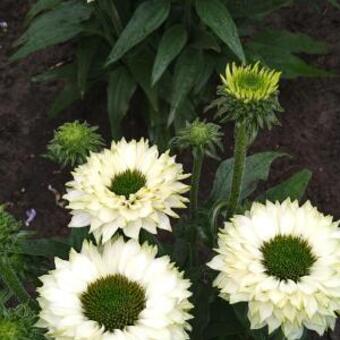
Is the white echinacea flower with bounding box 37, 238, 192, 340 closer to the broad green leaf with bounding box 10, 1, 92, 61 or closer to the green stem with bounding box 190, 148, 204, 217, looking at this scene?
the green stem with bounding box 190, 148, 204, 217

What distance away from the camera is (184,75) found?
7.54 ft

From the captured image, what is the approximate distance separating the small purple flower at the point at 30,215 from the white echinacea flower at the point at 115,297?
1.33 meters

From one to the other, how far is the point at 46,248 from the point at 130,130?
47.6 inches

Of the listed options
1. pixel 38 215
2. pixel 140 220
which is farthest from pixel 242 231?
pixel 38 215

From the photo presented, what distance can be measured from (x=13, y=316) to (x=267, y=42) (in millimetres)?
1657

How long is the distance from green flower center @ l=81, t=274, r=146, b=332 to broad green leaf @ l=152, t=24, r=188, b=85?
1.11m

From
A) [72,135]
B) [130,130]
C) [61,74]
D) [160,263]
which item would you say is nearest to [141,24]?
[61,74]

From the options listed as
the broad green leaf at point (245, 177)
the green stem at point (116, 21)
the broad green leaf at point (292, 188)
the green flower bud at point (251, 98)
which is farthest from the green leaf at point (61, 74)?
the green flower bud at point (251, 98)

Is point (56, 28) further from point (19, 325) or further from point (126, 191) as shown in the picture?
point (19, 325)

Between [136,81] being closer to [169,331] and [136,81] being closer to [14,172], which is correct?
[14,172]

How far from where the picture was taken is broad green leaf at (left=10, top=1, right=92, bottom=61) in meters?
2.30

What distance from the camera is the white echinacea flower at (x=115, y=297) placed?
1067 mm

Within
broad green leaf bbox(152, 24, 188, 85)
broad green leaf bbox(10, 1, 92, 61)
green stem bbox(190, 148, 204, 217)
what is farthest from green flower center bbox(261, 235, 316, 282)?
broad green leaf bbox(10, 1, 92, 61)

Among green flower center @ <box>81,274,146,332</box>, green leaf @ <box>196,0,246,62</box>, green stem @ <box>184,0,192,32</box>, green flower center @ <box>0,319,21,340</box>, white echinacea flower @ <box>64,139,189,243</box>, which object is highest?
green stem @ <box>184,0,192,32</box>
